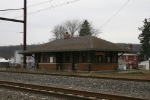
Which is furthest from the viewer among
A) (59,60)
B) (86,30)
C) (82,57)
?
(86,30)

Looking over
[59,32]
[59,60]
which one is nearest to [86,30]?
[59,32]

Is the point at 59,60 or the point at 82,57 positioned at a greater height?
the point at 82,57

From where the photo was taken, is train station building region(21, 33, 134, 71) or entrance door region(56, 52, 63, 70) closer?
train station building region(21, 33, 134, 71)

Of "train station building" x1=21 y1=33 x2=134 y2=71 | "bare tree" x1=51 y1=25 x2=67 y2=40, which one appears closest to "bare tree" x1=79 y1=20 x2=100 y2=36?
"bare tree" x1=51 y1=25 x2=67 y2=40

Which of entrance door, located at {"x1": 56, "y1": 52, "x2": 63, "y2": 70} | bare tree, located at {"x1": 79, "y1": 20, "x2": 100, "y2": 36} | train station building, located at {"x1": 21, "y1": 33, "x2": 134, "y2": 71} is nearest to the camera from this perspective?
train station building, located at {"x1": 21, "y1": 33, "x2": 134, "y2": 71}

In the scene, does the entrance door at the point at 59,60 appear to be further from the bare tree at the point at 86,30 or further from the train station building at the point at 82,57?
the bare tree at the point at 86,30

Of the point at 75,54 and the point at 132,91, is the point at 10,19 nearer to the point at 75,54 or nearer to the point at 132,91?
the point at 75,54

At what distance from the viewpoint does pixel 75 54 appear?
33375 millimetres

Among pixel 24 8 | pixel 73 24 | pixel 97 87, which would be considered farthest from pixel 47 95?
pixel 73 24

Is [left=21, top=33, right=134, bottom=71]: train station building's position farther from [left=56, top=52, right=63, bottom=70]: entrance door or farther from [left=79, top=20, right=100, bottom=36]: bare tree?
[left=79, top=20, right=100, bottom=36]: bare tree

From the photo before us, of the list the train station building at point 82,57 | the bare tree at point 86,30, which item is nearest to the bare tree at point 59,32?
the bare tree at point 86,30

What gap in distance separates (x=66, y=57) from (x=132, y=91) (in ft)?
71.4

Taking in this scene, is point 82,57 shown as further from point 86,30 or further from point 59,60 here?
point 86,30

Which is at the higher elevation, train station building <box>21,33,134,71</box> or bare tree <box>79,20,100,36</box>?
bare tree <box>79,20,100,36</box>
